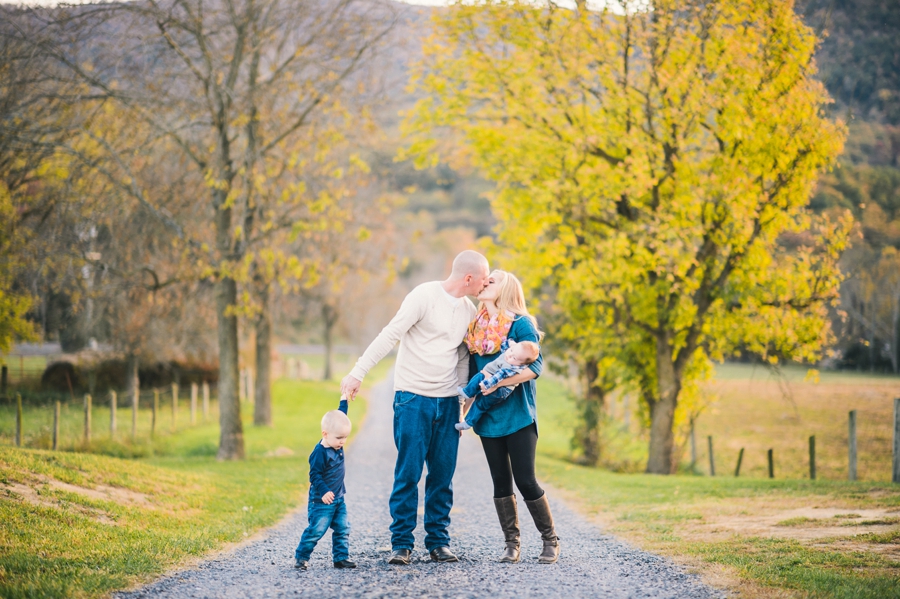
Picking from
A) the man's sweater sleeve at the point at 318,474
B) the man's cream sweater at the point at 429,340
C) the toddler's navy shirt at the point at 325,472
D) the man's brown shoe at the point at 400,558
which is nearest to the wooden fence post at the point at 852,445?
the man's cream sweater at the point at 429,340

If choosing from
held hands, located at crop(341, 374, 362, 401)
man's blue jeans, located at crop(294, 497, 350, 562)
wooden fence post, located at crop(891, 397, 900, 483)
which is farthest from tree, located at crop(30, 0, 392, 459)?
wooden fence post, located at crop(891, 397, 900, 483)

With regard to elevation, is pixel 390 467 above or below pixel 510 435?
below

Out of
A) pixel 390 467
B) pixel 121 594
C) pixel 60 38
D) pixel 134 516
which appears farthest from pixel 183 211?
pixel 121 594

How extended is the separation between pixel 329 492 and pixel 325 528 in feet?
1.04

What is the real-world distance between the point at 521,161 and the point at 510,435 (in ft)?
33.5

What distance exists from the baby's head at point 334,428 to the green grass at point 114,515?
1643 millimetres

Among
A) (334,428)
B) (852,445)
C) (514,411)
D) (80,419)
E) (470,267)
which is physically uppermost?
(470,267)

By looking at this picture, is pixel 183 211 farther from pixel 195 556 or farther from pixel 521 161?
pixel 195 556

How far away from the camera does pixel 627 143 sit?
12.9 meters

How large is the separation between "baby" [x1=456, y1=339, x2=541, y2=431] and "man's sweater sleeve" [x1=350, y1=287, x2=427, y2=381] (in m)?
0.68

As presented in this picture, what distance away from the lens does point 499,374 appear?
205 inches

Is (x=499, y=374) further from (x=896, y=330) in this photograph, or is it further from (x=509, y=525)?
(x=896, y=330)

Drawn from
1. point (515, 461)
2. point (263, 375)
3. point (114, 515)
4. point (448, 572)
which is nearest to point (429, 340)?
point (515, 461)

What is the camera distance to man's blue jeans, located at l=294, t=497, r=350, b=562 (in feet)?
17.5
